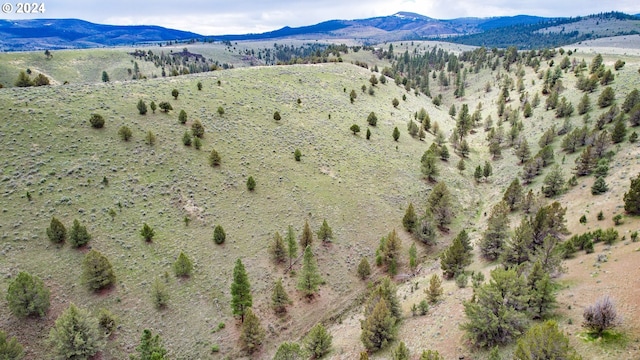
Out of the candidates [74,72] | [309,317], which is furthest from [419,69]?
[74,72]

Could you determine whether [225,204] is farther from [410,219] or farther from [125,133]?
[410,219]

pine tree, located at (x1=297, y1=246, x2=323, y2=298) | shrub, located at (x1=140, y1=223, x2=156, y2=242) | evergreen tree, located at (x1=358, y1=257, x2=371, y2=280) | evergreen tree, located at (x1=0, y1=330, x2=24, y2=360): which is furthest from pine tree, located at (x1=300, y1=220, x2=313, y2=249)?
evergreen tree, located at (x1=0, y1=330, x2=24, y2=360)

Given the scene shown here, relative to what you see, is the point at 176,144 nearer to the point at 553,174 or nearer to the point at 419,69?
the point at 553,174

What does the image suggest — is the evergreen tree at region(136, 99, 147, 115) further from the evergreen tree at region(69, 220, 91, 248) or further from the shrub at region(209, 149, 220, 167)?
the evergreen tree at region(69, 220, 91, 248)

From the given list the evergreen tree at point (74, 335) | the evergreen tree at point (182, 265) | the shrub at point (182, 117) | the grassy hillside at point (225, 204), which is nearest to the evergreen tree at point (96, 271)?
the grassy hillside at point (225, 204)

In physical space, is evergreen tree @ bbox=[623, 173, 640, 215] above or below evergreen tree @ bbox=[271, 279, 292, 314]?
above

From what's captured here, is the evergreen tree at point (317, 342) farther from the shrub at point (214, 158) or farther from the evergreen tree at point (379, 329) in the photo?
the shrub at point (214, 158)
